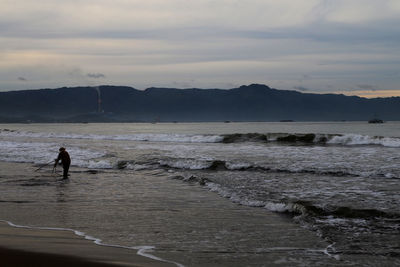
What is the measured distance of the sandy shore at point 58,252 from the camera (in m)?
5.60

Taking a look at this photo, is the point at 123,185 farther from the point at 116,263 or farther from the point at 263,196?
the point at 116,263

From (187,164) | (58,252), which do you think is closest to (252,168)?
(187,164)

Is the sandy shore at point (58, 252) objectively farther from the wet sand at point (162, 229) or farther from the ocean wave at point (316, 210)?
the ocean wave at point (316, 210)

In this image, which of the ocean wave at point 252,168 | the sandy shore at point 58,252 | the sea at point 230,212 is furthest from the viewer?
the ocean wave at point 252,168

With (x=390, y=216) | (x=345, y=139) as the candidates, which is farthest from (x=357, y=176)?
(x=345, y=139)

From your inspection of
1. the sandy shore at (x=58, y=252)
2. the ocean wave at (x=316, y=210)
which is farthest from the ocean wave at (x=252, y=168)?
the sandy shore at (x=58, y=252)

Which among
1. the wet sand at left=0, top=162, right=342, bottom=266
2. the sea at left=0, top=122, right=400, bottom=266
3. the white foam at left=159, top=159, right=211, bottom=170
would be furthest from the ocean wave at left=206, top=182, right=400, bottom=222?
the white foam at left=159, top=159, right=211, bottom=170

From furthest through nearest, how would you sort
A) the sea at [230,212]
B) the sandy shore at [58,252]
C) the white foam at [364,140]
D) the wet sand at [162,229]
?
the white foam at [364,140]
the sea at [230,212]
the wet sand at [162,229]
the sandy shore at [58,252]

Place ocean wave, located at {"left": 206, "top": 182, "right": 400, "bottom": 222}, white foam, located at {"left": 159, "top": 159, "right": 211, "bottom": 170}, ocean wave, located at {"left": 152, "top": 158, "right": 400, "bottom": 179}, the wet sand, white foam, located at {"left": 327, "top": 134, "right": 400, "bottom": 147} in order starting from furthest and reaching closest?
white foam, located at {"left": 327, "top": 134, "right": 400, "bottom": 147}
white foam, located at {"left": 159, "top": 159, "right": 211, "bottom": 170}
ocean wave, located at {"left": 152, "top": 158, "right": 400, "bottom": 179}
ocean wave, located at {"left": 206, "top": 182, "right": 400, "bottom": 222}
the wet sand

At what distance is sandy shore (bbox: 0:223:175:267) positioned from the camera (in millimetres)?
5601

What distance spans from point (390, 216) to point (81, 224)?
6.24 metres

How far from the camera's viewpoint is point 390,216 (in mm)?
8906

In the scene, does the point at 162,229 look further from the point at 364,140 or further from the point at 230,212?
the point at 364,140

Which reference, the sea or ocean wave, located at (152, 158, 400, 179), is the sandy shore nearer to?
the sea
